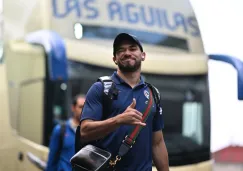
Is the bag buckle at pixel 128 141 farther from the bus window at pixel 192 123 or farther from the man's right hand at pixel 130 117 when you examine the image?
the bus window at pixel 192 123

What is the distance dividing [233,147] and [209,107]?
1.81ft

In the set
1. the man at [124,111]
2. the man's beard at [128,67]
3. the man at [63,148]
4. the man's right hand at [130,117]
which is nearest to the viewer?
the man's right hand at [130,117]

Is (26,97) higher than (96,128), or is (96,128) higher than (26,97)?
(96,128)

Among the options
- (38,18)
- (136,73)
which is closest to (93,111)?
(136,73)

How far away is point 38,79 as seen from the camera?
4793 millimetres

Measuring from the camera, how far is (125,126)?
7.19ft

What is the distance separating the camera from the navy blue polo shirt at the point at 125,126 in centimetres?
217

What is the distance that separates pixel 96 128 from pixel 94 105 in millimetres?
125

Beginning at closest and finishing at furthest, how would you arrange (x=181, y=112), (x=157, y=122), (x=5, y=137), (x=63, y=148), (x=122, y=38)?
(x=122, y=38)
(x=157, y=122)
(x=63, y=148)
(x=181, y=112)
(x=5, y=137)

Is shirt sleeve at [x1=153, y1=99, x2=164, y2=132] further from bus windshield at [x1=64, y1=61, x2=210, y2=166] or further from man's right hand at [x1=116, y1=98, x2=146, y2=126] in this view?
bus windshield at [x1=64, y1=61, x2=210, y2=166]

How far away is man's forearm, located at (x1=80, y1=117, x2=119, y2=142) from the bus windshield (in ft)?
8.45

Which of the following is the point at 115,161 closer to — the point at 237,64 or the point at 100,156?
the point at 100,156

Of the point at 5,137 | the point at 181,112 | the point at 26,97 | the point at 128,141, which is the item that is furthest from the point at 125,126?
the point at 5,137

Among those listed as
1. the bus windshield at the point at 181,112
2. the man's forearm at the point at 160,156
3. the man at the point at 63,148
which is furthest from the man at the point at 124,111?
the bus windshield at the point at 181,112
